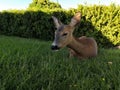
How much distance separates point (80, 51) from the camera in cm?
752

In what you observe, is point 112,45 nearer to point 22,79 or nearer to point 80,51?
point 80,51

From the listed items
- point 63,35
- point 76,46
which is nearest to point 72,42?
point 76,46

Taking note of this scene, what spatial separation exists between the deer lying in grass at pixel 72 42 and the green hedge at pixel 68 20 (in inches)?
286

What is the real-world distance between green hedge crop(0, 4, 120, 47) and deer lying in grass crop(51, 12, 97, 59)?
23.9 feet

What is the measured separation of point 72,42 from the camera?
7.46 metres

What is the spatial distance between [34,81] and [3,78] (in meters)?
0.41

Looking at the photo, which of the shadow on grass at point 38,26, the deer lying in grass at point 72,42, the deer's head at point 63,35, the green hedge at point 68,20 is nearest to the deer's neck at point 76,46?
the deer lying in grass at point 72,42

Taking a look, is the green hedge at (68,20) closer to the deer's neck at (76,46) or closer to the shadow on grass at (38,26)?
the shadow on grass at (38,26)

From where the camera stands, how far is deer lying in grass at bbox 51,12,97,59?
7065 mm

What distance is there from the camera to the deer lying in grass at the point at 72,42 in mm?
7065

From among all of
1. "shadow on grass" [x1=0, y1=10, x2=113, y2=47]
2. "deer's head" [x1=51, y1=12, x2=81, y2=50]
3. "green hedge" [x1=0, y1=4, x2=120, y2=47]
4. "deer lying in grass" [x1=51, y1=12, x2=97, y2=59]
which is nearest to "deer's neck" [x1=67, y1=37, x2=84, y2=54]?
"deer lying in grass" [x1=51, y1=12, x2=97, y2=59]

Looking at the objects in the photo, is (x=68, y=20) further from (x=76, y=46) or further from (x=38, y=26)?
(x=76, y=46)

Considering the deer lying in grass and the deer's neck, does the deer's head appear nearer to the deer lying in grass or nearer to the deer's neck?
the deer lying in grass

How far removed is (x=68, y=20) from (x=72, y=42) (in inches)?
358
